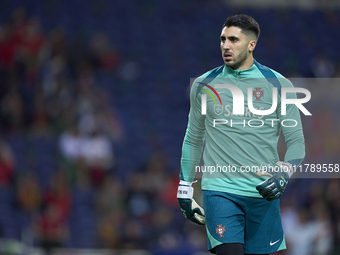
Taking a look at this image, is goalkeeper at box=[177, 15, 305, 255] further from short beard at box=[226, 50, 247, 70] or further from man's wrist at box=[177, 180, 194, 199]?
man's wrist at box=[177, 180, 194, 199]

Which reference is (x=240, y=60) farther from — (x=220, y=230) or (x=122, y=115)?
(x=122, y=115)

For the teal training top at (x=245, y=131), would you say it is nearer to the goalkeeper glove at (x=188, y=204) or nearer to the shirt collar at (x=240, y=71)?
the shirt collar at (x=240, y=71)

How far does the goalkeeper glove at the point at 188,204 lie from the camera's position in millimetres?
4055

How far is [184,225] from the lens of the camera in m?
9.01

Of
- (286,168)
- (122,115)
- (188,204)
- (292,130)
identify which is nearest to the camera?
(286,168)

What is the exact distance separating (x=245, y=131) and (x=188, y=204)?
63 cm

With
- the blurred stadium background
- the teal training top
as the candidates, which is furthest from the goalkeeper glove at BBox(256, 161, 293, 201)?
the blurred stadium background

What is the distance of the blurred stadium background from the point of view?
339 inches

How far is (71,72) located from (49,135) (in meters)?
1.60

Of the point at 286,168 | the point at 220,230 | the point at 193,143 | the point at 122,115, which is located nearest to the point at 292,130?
the point at 286,168

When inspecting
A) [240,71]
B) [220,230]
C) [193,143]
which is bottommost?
[220,230]

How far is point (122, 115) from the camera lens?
10.9 metres

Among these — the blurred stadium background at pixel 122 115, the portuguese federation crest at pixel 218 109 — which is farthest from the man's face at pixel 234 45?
the blurred stadium background at pixel 122 115

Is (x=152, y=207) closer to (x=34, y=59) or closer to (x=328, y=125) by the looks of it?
(x=328, y=125)
